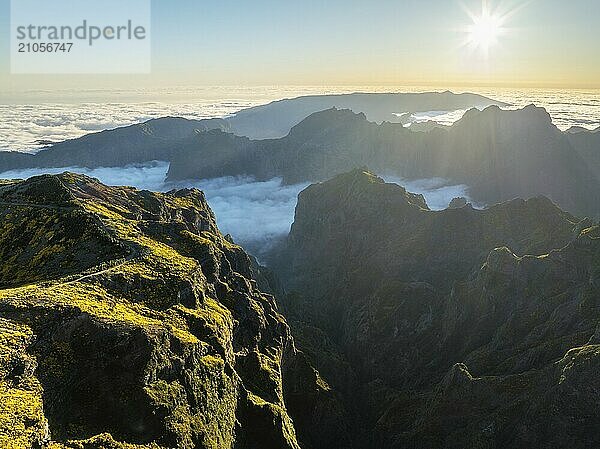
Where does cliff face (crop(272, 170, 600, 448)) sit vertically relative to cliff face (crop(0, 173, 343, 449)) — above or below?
below

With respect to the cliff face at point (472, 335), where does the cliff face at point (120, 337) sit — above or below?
above

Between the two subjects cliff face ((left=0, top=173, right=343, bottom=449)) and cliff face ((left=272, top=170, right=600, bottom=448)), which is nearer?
cliff face ((left=0, top=173, right=343, bottom=449))

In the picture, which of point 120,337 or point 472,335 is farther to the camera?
point 472,335

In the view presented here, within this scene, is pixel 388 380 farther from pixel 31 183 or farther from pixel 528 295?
pixel 31 183

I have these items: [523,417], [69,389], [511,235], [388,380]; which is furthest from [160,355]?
[511,235]
